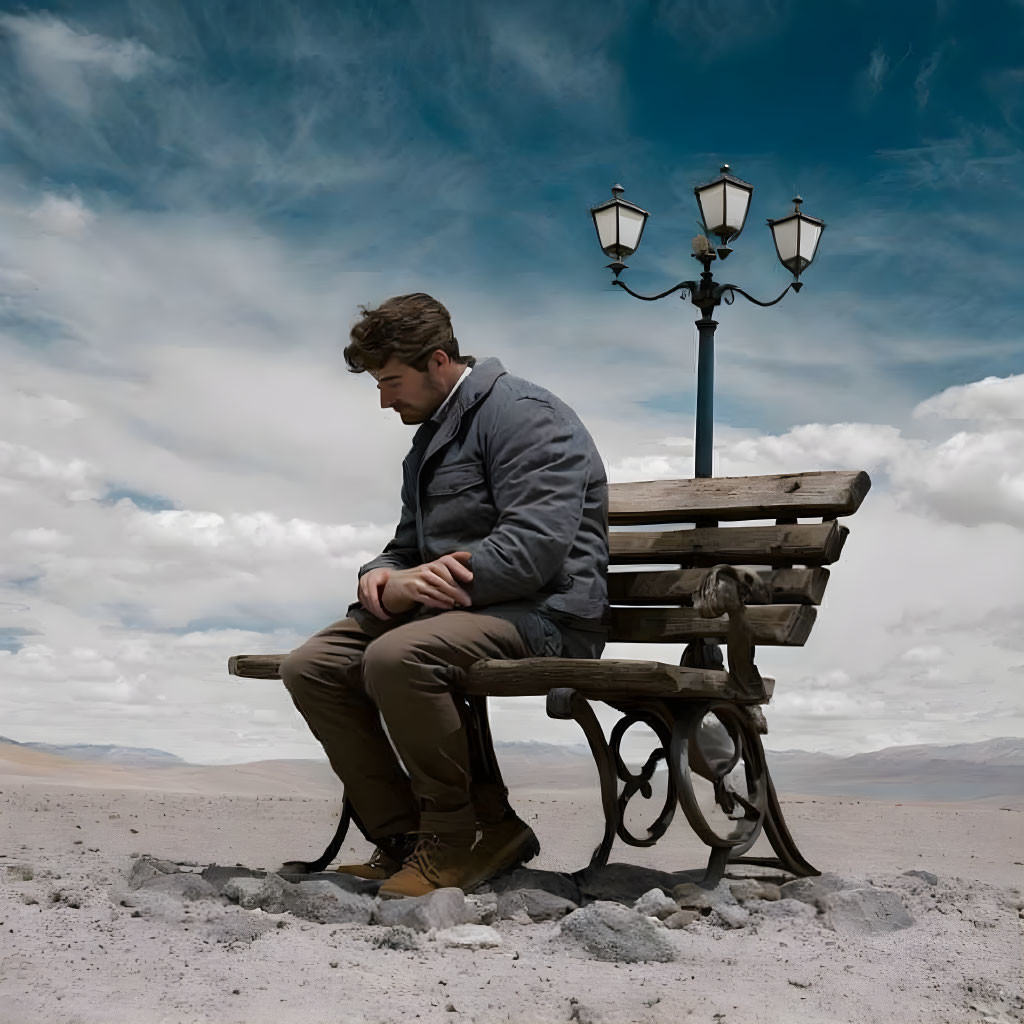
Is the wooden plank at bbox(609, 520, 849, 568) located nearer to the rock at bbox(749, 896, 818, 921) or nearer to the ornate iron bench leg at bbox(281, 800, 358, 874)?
the rock at bbox(749, 896, 818, 921)

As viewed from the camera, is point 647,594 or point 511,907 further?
point 647,594

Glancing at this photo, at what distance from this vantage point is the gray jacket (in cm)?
407

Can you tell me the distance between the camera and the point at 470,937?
11.8ft

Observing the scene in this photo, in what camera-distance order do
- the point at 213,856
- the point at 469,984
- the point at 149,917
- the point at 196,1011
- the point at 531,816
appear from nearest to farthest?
the point at 196,1011, the point at 469,984, the point at 149,917, the point at 213,856, the point at 531,816

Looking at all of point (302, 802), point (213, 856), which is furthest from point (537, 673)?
point (302, 802)

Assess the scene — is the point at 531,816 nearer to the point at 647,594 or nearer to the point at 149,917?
the point at 647,594

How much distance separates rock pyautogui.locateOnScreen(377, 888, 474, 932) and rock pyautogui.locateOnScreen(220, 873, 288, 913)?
0.35 metres

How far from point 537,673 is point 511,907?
77cm

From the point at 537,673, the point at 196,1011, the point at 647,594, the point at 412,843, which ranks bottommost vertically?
the point at 196,1011

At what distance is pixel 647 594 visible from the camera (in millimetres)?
4875

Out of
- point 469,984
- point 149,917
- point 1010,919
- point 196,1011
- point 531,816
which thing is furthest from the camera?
point 531,816

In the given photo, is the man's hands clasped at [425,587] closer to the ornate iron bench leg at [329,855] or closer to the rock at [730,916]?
the ornate iron bench leg at [329,855]

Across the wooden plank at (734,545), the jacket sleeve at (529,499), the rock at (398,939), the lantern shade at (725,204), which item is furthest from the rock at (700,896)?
the lantern shade at (725,204)

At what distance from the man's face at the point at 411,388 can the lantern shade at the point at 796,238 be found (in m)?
6.73
